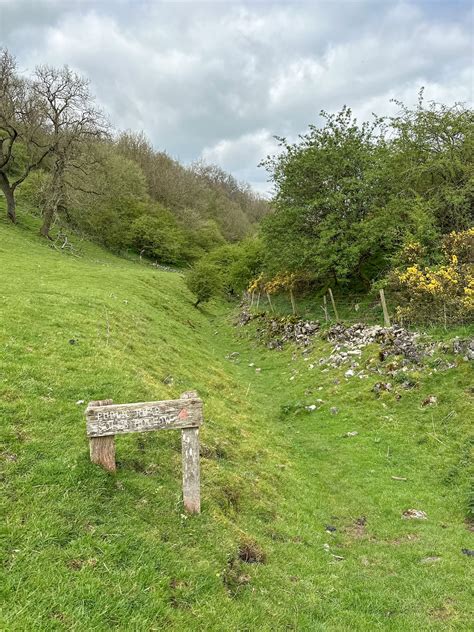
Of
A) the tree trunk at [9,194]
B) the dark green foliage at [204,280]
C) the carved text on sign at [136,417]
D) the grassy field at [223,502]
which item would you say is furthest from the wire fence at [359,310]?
the tree trunk at [9,194]

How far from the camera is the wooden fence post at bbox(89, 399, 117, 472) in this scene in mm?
6426

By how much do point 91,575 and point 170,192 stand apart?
280 ft

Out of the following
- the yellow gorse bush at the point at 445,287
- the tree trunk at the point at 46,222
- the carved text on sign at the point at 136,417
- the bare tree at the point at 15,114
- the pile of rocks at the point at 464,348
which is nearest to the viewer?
the carved text on sign at the point at 136,417

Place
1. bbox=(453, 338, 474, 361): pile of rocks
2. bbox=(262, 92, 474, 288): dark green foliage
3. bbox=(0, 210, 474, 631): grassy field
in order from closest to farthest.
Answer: bbox=(0, 210, 474, 631): grassy field
bbox=(453, 338, 474, 361): pile of rocks
bbox=(262, 92, 474, 288): dark green foliage

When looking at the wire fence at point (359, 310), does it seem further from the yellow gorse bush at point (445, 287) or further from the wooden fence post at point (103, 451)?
the wooden fence post at point (103, 451)

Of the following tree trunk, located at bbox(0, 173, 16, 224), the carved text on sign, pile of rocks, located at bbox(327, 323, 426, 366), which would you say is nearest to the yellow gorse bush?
pile of rocks, located at bbox(327, 323, 426, 366)

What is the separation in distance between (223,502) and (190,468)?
1.72 metres

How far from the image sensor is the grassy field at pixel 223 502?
5016 mm

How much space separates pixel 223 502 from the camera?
25.1 feet

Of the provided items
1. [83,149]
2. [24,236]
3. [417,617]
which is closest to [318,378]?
[417,617]

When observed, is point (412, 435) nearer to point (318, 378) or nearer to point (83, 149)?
point (318, 378)

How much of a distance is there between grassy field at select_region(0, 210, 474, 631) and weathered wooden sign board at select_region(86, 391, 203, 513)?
313mm

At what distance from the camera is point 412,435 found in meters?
12.4

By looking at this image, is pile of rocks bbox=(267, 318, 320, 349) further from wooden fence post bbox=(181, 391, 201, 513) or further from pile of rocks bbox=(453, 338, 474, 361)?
wooden fence post bbox=(181, 391, 201, 513)
